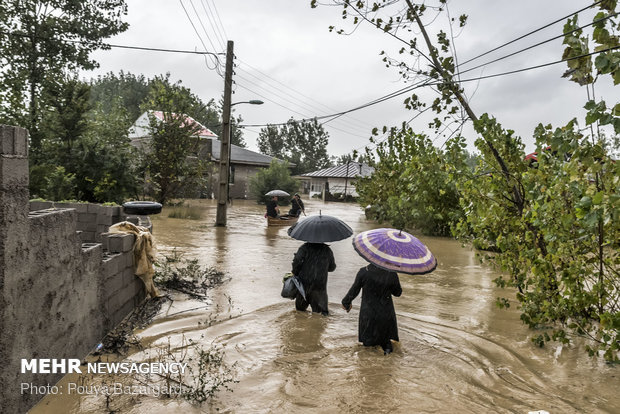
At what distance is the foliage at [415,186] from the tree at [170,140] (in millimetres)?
10015

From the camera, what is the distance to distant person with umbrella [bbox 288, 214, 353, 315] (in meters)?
6.29

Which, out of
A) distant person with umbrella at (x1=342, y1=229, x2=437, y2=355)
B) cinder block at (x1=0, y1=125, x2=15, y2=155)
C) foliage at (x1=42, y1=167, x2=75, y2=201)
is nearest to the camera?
cinder block at (x1=0, y1=125, x2=15, y2=155)

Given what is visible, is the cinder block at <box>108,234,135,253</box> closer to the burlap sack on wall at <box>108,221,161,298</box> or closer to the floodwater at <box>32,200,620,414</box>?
the burlap sack on wall at <box>108,221,161,298</box>

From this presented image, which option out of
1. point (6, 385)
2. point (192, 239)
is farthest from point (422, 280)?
point (6, 385)

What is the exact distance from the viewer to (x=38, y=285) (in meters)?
3.89

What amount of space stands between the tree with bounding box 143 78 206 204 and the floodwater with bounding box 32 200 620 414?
556 inches

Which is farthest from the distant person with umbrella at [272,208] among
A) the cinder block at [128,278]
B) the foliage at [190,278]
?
the cinder block at [128,278]

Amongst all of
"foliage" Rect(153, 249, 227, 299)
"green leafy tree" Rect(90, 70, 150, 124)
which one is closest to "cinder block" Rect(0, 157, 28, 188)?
"foliage" Rect(153, 249, 227, 299)

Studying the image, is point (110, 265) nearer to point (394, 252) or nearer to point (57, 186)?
point (394, 252)

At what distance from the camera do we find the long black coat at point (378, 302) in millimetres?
5473

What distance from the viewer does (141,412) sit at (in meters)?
3.84

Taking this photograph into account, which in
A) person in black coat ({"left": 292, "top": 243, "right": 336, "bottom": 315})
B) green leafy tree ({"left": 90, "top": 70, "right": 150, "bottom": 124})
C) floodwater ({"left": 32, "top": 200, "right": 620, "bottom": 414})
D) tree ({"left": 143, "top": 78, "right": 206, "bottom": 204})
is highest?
green leafy tree ({"left": 90, "top": 70, "right": 150, "bottom": 124})

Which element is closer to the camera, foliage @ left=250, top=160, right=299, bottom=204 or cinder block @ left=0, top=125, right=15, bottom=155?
cinder block @ left=0, top=125, right=15, bottom=155

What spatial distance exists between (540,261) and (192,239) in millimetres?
11364
